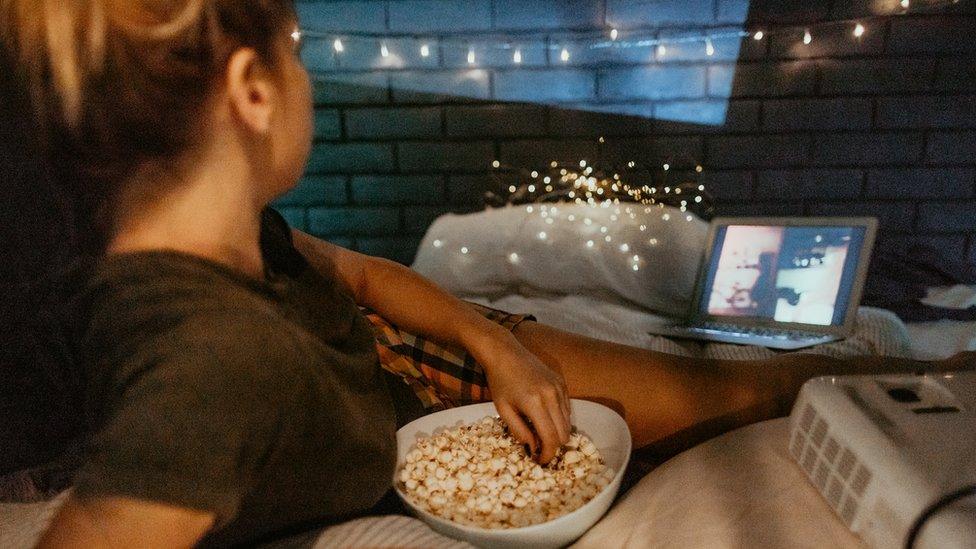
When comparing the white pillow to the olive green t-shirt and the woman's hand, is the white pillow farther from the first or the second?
the olive green t-shirt

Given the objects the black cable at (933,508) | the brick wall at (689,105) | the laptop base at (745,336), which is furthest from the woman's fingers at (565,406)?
the brick wall at (689,105)

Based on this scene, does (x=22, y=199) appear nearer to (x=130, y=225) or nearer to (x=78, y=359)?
(x=78, y=359)

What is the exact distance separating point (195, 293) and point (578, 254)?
4.04 ft

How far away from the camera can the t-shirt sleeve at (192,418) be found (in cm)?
40

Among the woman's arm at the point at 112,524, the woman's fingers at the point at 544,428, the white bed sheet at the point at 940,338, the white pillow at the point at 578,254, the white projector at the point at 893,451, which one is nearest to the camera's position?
the woman's arm at the point at 112,524

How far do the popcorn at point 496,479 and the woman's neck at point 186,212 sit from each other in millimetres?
328

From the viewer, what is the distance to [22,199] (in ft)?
2.65

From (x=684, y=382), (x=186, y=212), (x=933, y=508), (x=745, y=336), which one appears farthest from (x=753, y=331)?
(x=186, y=212)

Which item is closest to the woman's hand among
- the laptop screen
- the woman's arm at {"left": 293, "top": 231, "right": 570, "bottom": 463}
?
the woman's arm at {"left": 293, "top": 231, "right": 570, "bottom": 463}

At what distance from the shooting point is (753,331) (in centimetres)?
136

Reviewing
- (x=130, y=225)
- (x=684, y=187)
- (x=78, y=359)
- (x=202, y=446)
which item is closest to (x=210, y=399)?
(x=202, y=446)

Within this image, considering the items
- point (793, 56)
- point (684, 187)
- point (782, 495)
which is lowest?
point (782, 495)

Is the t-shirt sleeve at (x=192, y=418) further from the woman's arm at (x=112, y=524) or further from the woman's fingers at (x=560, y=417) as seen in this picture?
the woman's fingers at (x=560, y=417)

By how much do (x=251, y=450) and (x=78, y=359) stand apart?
0.51 metres
